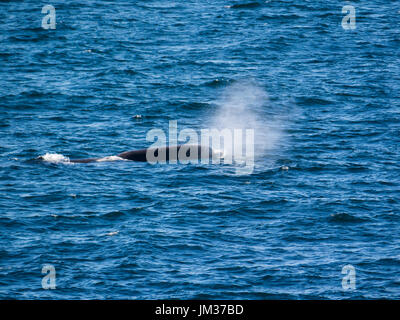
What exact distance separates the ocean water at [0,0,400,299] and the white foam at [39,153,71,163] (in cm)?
14

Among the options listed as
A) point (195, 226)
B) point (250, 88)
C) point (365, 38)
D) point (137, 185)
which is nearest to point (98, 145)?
point (137, 185)

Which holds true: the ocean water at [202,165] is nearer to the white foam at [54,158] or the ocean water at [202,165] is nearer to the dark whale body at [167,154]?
the white foam at [54,158]

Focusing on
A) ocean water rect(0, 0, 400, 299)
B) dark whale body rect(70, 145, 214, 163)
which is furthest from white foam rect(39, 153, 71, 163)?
dark whale body rect(70, 145, 214, 163)

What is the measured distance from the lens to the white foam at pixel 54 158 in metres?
45.5

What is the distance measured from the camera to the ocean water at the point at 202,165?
3181 centimetres

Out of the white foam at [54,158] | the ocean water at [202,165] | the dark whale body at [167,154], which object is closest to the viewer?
the ocean water at [202,165]

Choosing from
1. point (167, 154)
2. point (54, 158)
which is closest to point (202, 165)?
point (167, 154)

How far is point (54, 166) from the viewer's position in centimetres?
4462

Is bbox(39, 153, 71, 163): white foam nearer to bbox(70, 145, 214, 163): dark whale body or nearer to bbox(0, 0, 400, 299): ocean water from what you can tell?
bbox(0, 0, 400, 299): ocean water

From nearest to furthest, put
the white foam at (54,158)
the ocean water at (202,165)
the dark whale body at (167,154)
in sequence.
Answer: the ocean water at (202,165) → the white foam at (54,158) → the dark whale body at (167,154)

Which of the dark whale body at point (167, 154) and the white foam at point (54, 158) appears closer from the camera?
the white foam at point (54, 158)

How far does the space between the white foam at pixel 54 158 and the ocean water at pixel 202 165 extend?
14 centimetres

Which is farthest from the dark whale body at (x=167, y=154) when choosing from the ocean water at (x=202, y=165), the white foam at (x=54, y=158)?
the ocean water at (x=202, y=165)

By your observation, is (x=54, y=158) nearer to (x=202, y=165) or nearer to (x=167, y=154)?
(x=167, y=154)
